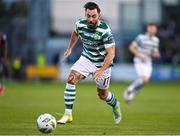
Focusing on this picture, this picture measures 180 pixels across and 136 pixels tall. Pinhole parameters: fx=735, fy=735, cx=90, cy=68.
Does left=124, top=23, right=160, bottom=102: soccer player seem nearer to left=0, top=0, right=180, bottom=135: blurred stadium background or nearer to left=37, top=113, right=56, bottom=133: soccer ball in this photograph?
left=37, top=113, right=56, bottom=133: soccer ball

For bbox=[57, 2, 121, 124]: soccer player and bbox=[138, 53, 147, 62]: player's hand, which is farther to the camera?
bbox=[138, 53, 147, 62]: player's hand

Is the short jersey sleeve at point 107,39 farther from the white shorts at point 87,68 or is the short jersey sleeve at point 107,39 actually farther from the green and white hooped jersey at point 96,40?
the white shorts at point 87,68

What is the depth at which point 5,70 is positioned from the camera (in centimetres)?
4312

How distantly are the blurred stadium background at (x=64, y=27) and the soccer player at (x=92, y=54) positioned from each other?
1115 inches

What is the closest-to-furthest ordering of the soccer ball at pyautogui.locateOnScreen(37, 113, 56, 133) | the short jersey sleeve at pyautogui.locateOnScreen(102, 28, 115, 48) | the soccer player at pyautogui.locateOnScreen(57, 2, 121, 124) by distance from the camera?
the soccer ball at pyautogui.locateOnScreen(37, 113, 56, 133) → the soccer player at pyautogui.locateOnScreen(57, 2, 121, 124) → the short jersey sleeve at pyautogui.locateOnScreen(102, 28, 115, 48)

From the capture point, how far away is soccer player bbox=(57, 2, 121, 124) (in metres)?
14.0

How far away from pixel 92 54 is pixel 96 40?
412 mm

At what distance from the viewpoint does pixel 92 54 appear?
1456cm

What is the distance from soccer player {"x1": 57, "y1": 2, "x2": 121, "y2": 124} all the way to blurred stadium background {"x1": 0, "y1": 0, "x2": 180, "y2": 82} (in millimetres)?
28318

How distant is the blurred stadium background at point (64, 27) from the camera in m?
44.3

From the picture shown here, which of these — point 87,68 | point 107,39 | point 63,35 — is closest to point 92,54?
point 87,68

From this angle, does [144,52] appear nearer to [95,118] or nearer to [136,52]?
[136,52]

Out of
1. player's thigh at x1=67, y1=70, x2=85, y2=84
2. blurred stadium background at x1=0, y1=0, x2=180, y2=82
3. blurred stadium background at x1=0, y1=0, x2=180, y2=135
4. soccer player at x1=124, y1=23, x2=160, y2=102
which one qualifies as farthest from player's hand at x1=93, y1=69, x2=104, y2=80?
blurred stadium background at x1=0, y1=0, x2=180, y2=82

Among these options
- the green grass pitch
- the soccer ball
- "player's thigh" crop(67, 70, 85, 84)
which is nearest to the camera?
the soccer ball
